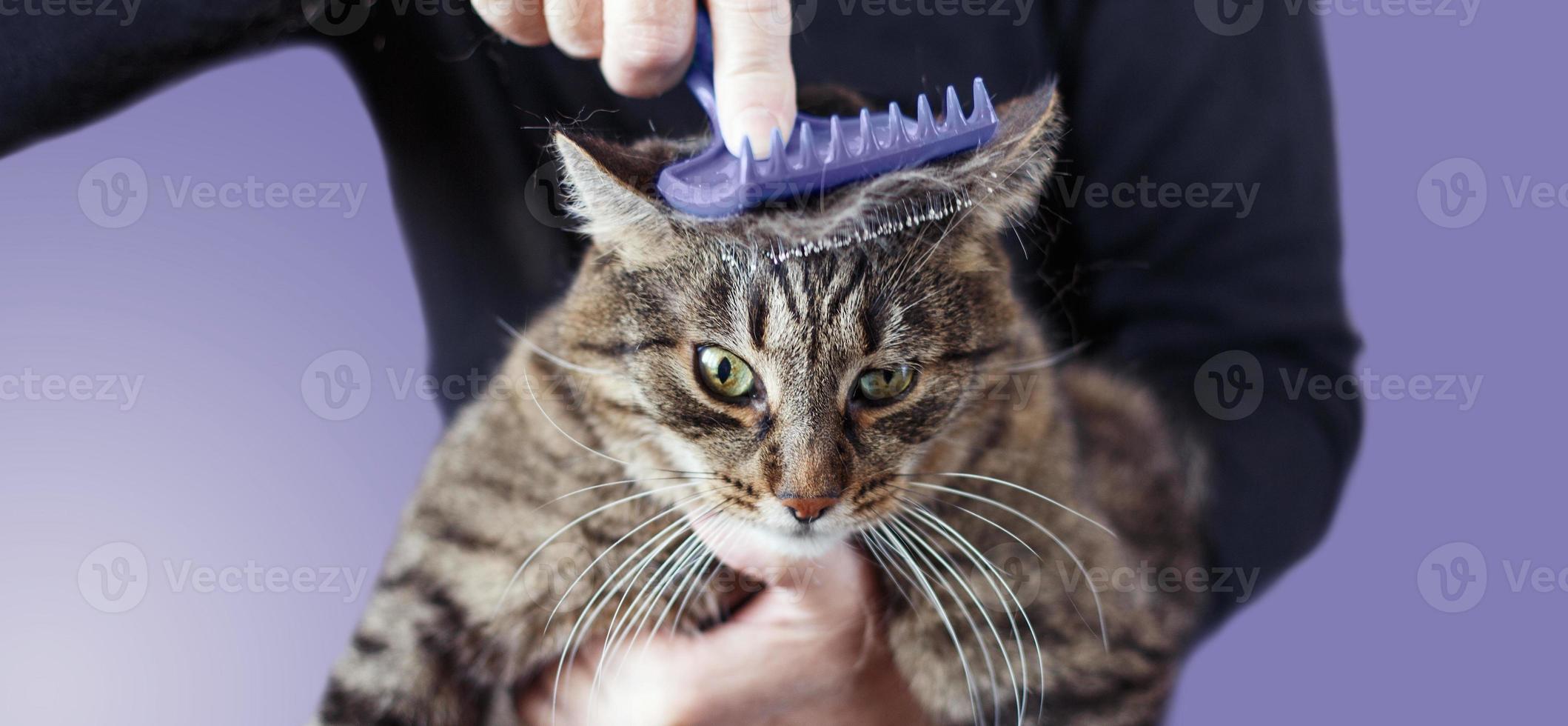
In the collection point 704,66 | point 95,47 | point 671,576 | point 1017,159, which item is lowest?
point 671,576

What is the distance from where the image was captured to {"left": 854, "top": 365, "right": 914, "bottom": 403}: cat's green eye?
0.63m

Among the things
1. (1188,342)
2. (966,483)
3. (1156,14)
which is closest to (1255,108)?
(1156,14)

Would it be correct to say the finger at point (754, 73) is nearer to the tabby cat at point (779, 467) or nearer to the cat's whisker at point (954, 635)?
the tabby cat at point (779, 467)

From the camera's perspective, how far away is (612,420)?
0.71 meters

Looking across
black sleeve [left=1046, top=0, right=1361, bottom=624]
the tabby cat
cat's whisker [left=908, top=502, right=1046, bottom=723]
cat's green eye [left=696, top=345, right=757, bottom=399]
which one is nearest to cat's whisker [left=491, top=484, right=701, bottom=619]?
the tabby cat

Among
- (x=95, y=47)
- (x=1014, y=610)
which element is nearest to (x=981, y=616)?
(x=1014, y=610)

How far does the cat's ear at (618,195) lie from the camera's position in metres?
0.54

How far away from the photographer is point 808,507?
61 centimetres

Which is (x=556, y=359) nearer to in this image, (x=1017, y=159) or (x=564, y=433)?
(x=564, y=433)

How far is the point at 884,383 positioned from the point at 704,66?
231 mm

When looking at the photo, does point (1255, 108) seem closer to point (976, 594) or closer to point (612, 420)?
point (976, 594)

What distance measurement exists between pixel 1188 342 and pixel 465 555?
78 centimetres

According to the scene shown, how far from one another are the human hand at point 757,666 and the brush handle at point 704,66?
349 mm

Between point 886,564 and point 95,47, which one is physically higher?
point 95,47
